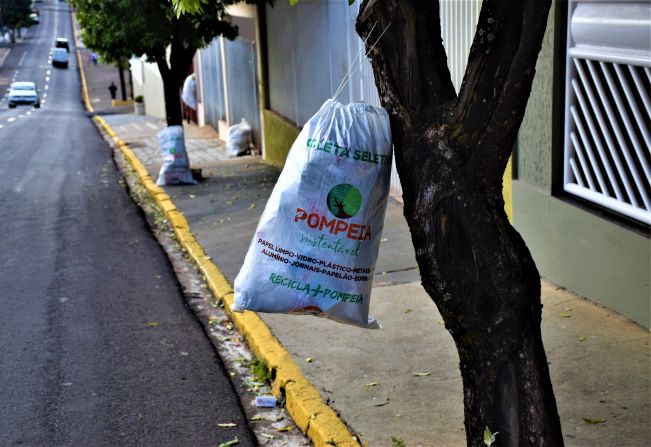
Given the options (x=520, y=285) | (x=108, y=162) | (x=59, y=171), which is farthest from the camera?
(x=108, y=162)

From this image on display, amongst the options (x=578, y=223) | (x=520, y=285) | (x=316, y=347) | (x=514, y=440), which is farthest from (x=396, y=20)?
(x=578, y=223)

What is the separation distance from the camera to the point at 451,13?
32.5ft

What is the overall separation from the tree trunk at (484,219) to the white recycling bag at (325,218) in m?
0.24

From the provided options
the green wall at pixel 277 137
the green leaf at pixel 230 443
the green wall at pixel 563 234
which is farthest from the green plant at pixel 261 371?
the green wall at pixel 277 137

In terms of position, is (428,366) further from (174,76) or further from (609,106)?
(174,76)

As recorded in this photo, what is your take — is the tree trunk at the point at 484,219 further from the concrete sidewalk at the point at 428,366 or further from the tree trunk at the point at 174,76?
the tree trunk at the point at 174,76

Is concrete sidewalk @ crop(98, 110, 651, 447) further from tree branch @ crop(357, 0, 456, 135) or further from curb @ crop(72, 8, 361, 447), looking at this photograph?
tree branch @ crop(357, 0, 456, 135)

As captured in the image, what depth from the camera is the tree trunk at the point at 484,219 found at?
356 centimetres

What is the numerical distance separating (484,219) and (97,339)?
14.6 feet

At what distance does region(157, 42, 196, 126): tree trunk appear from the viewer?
15.5 m

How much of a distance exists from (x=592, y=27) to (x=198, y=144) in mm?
17323

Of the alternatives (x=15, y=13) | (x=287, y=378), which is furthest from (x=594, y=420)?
(x=15, y=13)

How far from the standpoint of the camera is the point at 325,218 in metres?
3.95

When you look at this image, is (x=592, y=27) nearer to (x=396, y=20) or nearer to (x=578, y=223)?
(x=578, y=223)
